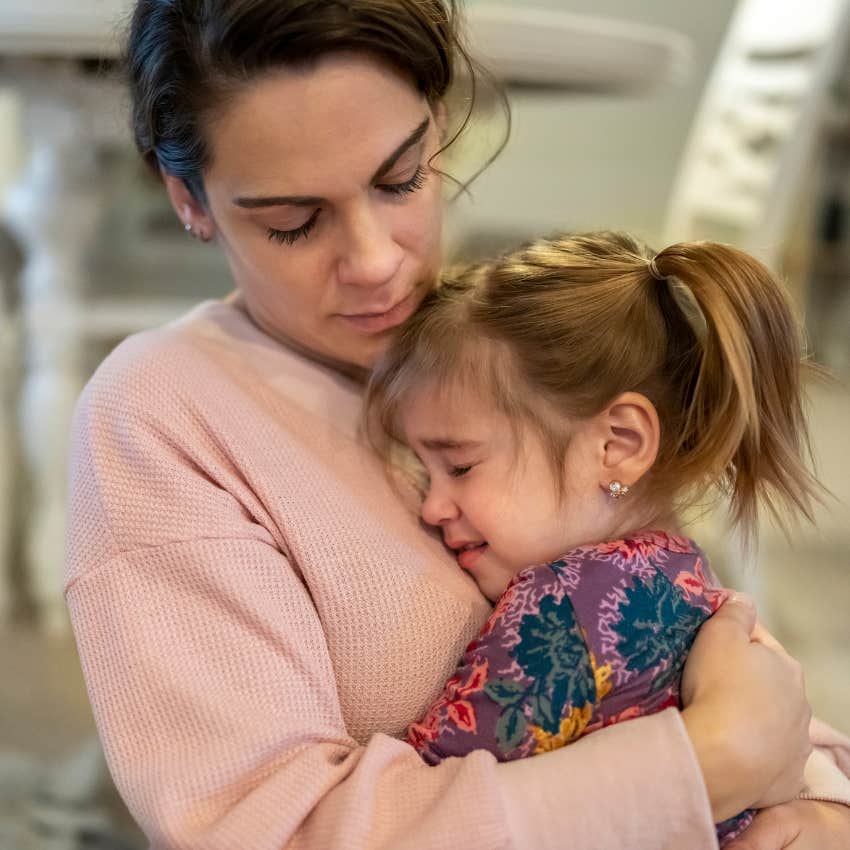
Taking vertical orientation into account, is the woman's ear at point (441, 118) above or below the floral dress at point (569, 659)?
above

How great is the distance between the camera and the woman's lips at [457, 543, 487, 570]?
2.68ft

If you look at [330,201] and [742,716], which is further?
[330,201]

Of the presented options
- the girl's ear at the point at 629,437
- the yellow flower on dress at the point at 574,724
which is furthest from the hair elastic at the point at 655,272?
the yellow flower on dress at the point at 574,724

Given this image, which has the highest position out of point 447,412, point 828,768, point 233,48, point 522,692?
point 233,48

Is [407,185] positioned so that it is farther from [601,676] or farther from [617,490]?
[601,676]

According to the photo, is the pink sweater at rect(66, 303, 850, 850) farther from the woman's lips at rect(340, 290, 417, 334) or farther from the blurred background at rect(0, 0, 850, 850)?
the blurred background at rect(0, 0, 850, 850)

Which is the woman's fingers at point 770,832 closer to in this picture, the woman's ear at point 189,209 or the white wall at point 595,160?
the woman's ear at point 189,209

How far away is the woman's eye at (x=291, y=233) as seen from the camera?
0.80m

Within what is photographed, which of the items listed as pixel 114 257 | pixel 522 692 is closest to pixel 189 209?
pixel 522 692

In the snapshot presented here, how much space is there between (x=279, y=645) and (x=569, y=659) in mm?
190

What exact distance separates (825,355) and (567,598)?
3069mm

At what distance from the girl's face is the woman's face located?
11cm

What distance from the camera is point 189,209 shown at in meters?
0.88

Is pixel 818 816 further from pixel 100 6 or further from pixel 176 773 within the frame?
pixel 100 6
